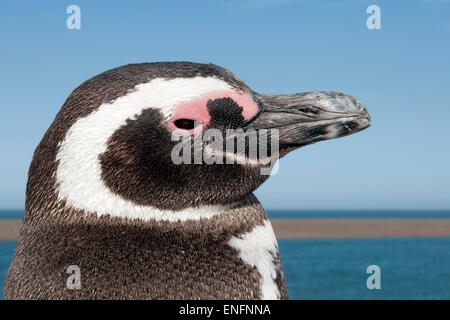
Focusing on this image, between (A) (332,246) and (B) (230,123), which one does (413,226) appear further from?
(B) (230,123)

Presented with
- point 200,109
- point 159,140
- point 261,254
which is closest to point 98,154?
point 159,140

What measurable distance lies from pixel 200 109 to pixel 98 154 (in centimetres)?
52

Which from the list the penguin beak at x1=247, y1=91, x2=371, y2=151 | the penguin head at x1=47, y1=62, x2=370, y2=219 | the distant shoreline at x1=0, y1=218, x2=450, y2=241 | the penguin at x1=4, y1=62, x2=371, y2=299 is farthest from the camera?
the distant shoreline at x1=0, y1=218, x2=450, y2=241

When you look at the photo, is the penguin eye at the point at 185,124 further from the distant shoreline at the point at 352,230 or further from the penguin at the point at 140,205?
the distant shoreline at the point at 352,230

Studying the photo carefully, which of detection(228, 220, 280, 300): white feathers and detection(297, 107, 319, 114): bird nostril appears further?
detection(297, 107, 319, 114): bird nostril

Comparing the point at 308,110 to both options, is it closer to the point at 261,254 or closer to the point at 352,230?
the point at 261,254

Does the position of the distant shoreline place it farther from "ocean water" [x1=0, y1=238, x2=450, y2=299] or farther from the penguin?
the penguin

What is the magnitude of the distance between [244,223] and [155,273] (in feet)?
1.75

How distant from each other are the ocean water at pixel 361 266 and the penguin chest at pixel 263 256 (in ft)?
37.9

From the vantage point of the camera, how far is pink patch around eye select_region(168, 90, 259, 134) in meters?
2.55

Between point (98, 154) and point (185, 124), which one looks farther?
point (185, 124)

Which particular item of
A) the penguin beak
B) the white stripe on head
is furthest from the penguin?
the penguin beak

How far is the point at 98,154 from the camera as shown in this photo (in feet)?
7.99

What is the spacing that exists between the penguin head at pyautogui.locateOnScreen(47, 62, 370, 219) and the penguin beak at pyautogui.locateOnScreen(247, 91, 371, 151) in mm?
89
